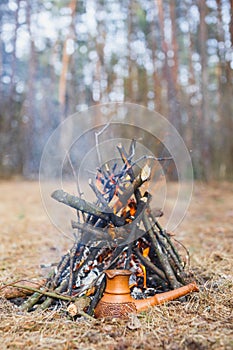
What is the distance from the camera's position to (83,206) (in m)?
1.89

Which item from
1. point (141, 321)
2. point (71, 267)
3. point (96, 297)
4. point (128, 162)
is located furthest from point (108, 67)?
point (141, 321)

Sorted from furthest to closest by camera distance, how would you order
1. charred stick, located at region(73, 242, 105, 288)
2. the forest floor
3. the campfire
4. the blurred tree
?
the blurred tree, charred stick, located at region(73, 242, 105, 288), the campfire, the forest floor

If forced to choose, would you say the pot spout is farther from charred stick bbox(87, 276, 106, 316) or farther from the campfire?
charred stick bbox(87, 276, 106, 316)

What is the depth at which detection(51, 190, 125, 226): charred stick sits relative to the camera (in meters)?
1.84

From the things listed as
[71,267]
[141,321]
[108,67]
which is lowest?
[141,321]

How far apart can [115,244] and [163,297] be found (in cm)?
38

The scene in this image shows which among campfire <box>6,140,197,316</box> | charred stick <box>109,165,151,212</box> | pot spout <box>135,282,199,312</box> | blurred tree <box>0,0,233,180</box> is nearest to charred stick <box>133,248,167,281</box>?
campfire <box>6,140,197,316</box>

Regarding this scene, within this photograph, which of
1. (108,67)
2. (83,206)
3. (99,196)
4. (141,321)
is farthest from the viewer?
(108,67)

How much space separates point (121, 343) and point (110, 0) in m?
13.2

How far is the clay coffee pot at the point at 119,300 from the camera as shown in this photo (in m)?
1.84

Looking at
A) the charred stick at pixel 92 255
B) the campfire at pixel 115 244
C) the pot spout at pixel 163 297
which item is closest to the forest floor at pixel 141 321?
the pot spout at pixel 163 297

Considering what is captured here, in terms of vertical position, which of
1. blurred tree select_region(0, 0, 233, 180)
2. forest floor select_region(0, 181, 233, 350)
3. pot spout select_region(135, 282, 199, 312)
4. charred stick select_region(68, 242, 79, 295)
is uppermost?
blurred tree select_region(0, 0, 233, 180)

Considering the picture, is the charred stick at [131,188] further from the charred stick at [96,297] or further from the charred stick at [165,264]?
the charred stick at [96,297]

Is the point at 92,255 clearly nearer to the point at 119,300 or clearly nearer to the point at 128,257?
the point at 128,257
